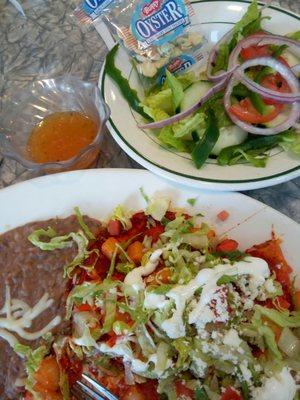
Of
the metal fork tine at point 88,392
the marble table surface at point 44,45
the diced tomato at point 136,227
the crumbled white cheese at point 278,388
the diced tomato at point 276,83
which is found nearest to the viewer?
the crumbled white cheese at point 278,388

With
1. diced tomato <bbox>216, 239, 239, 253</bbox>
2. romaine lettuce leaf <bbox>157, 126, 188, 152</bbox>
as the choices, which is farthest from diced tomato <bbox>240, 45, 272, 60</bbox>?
diced tomato <bbox>216, 239, 239, 253</bbox>

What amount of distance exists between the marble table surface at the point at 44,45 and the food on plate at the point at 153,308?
0.43 m

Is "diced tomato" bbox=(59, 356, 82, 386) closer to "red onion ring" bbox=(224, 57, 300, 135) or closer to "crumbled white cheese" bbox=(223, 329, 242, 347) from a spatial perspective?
"crumbled white cheese" bbox=(223, 329, 242, 347)

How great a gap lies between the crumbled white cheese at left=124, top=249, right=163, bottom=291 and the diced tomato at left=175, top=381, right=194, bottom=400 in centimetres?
25

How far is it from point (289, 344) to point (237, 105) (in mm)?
737

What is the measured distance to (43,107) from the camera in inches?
66.7

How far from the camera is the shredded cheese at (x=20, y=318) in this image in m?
1.31

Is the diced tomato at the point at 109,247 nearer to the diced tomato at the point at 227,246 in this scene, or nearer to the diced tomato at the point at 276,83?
the diced tomato at the point at 227,246

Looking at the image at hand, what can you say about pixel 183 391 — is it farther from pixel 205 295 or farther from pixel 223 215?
pixel 223 215

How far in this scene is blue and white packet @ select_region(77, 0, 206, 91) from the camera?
1.60 m

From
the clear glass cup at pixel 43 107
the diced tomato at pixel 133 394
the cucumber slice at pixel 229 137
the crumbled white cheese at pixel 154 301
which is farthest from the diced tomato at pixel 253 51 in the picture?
the diced tomato at pixel 133 394

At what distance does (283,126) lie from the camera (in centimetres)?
147

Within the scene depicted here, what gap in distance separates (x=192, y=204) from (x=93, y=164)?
405 millimetres

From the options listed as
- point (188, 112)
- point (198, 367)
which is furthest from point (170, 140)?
point (198, 367)
